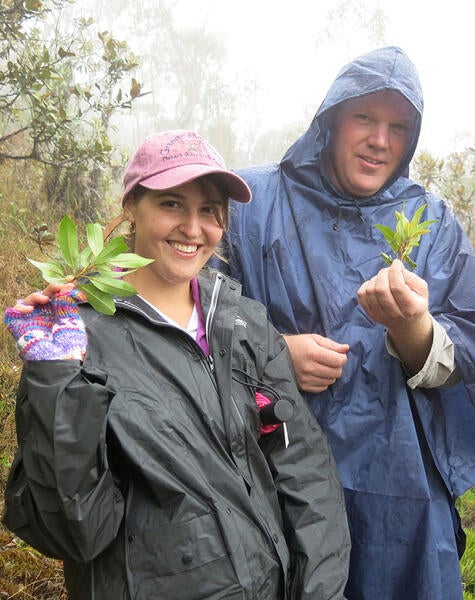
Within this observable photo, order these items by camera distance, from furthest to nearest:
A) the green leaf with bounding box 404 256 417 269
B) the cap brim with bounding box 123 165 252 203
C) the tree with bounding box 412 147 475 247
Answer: the tree with bounding box 412 147 475 247 → the green leaf with bounding box 404 256 417 269 → the cap brim with bounding box 123 165 252 203

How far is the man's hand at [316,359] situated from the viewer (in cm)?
197

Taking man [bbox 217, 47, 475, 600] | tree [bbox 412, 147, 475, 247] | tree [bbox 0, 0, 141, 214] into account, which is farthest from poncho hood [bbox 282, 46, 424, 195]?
tree [bbox 412, 147, 475, 247]

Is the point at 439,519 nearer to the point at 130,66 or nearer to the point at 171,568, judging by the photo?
the point at 171,568

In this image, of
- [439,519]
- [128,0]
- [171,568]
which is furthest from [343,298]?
[128,0]

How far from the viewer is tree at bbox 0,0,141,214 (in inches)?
152

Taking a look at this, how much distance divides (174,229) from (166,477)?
0.83 m

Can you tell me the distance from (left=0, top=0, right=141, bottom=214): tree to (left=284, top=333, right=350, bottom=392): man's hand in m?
3.13

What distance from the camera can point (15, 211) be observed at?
17.3 feet

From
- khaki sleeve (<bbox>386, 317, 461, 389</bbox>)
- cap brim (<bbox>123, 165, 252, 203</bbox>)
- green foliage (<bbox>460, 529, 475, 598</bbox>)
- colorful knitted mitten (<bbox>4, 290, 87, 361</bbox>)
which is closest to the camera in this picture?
colorful knitted mitten (<bbox>4, 290, 87, 361</bbox>)

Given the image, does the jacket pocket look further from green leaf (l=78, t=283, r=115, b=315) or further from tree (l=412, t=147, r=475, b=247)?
tree (l=412, t=147, r=475, b=247)

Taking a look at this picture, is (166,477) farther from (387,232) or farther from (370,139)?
(370,139)

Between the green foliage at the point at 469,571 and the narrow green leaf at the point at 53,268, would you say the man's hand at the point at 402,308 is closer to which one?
the narrow green leaf at the point at 53,268

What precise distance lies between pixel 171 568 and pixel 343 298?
1.24 meters

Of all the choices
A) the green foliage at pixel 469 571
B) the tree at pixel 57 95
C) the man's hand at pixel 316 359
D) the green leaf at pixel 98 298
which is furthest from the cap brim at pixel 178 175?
the green foliage at pixel 469 571
